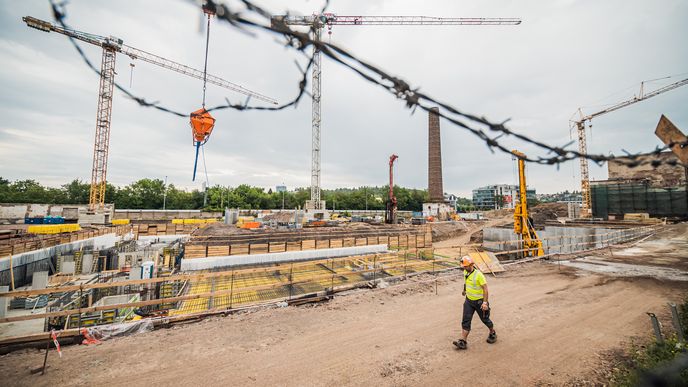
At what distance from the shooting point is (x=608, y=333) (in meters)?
5.94

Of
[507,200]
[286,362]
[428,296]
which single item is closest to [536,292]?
[428,296]

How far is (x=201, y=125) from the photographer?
3936mm

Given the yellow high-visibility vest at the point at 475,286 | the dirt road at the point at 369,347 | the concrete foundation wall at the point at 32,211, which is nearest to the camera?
the dirt road at the point at 369,347

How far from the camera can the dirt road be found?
14.6 ft

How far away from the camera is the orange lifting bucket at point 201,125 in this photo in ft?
12.7

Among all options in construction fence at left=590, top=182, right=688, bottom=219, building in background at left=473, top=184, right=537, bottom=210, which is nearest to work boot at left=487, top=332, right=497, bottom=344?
construction fence at left=590, top=182, right=688, bottom=219

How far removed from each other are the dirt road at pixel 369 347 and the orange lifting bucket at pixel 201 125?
146 inches

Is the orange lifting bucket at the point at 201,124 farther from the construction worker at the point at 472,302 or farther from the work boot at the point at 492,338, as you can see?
the work boot at the point at 492,338

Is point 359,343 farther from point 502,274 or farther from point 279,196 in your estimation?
point 279,196

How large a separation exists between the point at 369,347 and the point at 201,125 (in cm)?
531

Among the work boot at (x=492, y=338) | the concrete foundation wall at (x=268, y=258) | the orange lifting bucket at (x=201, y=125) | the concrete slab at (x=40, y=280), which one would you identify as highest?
the orange lifting bucket at (x=201, y=125)

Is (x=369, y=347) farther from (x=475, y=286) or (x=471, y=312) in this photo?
(x=475, y=286)

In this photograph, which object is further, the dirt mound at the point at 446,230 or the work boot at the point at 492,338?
the dirt mound at the point at 446,230

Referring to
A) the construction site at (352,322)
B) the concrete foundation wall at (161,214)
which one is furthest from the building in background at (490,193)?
the construction site at (352,322)
